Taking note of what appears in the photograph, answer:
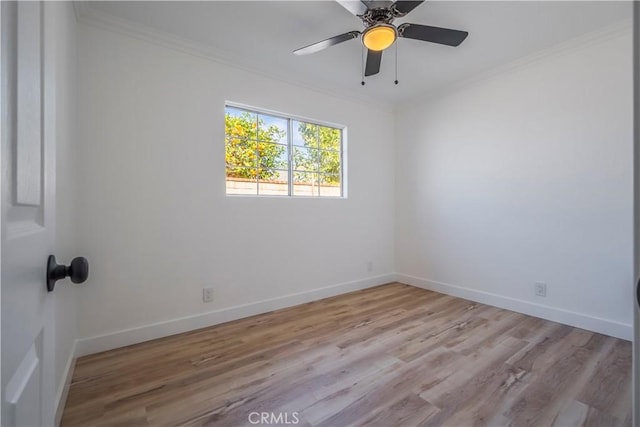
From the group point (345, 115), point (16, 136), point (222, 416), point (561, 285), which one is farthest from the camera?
point (345, 115)

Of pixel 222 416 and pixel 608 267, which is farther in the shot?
pixel 608 267

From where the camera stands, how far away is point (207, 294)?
250 cm

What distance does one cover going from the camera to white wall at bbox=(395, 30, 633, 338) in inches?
89.0

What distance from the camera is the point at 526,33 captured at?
231 centimetres

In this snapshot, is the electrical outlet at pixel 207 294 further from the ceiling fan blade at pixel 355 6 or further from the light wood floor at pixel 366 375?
the ceiling fan blade at pixel 355 6

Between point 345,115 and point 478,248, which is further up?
point 345,115

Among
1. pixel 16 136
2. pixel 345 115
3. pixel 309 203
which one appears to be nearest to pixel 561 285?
pixel 309 203

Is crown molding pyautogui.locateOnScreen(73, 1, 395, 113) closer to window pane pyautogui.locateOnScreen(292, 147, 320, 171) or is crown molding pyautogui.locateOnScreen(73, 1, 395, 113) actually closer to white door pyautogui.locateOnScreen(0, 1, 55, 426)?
window pane pyautogui.locateOnScreen(292, 147, 320, 171)

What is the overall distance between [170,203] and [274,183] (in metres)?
1.06

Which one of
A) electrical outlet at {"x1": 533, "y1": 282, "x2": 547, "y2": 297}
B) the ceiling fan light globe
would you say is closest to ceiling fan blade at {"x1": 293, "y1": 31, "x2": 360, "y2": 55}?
the ceiling fan light globe

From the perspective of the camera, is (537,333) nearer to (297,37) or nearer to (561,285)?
(561,285)

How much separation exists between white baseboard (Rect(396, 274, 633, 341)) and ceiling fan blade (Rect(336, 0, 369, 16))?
9.70ft

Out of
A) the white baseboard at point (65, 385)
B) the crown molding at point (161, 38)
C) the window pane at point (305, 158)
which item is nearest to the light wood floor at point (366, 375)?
the white baseboard at point (65, 385)

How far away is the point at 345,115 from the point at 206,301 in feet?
8.66
